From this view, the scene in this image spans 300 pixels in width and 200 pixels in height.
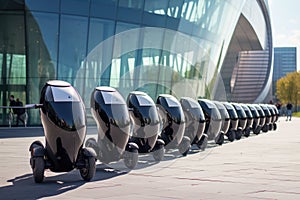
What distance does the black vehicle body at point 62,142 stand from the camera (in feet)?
28.4

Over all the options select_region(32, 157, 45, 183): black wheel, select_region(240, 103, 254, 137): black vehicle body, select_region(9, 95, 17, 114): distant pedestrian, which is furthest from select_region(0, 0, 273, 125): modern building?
select_region(32, 157, 45, 183): black wheel

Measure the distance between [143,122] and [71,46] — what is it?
15784 mm

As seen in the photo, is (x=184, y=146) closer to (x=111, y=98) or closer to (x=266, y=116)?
(x=111, y=98)

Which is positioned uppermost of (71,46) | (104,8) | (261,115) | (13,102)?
(104,8)

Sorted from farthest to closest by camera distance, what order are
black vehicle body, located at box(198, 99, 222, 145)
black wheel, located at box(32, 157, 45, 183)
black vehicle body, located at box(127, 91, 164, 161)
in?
black vehicle body, located at box(198, 99, 222, 145) → black vehicle body, located at box(127, 91, 164, 161) → black wheel, located at box(32, 157, 45, 183)

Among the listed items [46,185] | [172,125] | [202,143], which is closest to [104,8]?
[202,143]

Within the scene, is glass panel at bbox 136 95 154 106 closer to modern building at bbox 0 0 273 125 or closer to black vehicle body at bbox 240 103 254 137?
black vehicle body at bbox 240 103 254 137

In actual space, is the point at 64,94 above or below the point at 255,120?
above

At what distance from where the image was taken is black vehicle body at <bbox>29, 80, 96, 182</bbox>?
8648 mm

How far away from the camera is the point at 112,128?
10.0 metres

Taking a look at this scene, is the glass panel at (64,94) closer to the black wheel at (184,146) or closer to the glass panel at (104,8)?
the black wheel at (184,146)

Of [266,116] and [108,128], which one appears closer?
[108,128]

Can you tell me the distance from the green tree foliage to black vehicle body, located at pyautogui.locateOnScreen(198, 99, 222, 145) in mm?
76629

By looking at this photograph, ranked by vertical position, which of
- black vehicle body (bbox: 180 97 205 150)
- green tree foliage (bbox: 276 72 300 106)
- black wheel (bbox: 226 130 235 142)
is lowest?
black wheel (bbox: 226 130 235 142)
